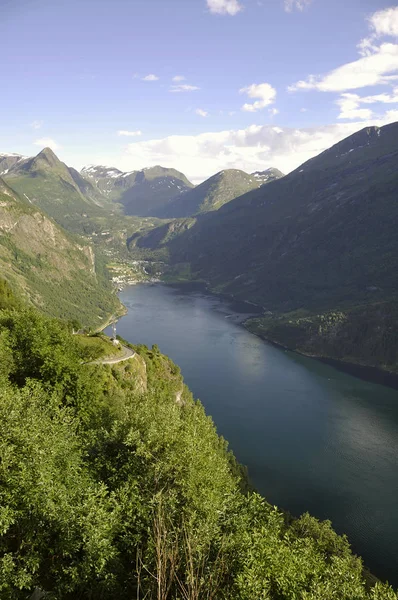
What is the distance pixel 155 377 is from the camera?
9506cm

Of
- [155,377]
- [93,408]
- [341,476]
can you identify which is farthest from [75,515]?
[341,476]

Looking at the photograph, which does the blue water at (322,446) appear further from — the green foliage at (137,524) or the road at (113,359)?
the green foliage at (137,524)

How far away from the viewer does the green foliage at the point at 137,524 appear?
20828 mm

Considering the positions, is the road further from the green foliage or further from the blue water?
the blue water

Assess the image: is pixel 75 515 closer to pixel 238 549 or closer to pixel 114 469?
pixel 114 469

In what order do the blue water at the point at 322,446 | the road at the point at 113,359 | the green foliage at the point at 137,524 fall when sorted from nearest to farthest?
the green foliage at the point at 137,524 → the road at the point at 113,359 → the blue water at the point at 322,446

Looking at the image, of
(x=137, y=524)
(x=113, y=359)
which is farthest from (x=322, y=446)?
(x=137, y=524)

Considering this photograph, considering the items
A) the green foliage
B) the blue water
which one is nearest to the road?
the green foliage

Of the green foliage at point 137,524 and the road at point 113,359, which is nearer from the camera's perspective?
the green foliage at point 137,524

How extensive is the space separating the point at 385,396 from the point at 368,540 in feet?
335

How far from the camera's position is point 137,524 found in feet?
81.7

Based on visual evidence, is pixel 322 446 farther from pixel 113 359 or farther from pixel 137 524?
pixel 137 524

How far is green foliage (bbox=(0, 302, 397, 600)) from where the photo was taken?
20.8m

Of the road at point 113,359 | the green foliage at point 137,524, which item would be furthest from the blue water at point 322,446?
the green foliage at point 137,524
